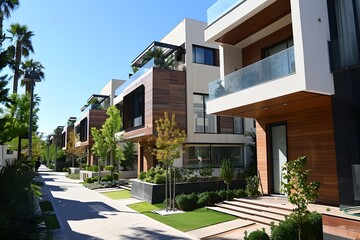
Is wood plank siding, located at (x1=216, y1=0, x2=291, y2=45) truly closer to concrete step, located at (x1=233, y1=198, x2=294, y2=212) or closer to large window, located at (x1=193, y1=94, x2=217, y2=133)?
concrete step, located at (x1=233, y1=198, x2=294, y2=212)

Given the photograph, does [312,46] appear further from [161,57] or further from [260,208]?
[161,57]

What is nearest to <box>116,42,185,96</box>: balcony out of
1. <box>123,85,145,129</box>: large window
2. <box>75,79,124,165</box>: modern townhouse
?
<box>123,85,145,129</box>: large window

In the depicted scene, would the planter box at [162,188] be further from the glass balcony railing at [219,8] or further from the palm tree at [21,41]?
the palm tree at [21,41]

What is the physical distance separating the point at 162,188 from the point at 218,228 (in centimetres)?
616

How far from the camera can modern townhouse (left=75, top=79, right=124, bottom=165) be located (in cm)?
3744

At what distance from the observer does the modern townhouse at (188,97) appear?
21219mm

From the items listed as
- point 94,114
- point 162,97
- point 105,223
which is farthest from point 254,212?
point 94,114

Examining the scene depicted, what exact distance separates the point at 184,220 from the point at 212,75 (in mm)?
13694

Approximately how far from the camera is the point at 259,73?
1162 cm

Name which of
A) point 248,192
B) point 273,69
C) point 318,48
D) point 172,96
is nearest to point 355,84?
point 318,48

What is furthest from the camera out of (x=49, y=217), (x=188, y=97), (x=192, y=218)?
(x=188, y=97)

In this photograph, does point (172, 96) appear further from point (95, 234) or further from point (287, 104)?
point (95, 234)

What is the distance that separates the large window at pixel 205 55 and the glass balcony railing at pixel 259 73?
9155 millimetres

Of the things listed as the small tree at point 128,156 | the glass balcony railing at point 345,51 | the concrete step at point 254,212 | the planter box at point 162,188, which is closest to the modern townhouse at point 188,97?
the planter box at point 162,188
